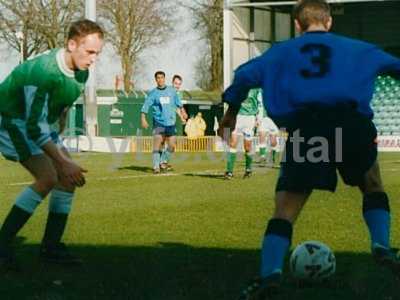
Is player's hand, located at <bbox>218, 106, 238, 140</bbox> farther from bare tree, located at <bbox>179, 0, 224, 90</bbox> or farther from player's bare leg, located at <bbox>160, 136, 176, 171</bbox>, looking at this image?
bare tree, located at <bbox>179, 0, 224, 90</bbox>

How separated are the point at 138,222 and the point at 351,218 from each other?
213 cm

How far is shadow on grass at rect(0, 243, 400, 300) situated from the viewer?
5.38 meters

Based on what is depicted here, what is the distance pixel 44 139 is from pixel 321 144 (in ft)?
6.40

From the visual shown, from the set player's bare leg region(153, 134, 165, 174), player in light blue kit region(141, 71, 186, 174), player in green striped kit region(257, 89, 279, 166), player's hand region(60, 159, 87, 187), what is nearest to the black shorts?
player's hand region(60, 159, 87, 187)

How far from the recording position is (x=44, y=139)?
620 cm

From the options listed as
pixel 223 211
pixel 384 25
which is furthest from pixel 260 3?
pixel 223 211

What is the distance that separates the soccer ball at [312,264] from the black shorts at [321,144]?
1.84ft

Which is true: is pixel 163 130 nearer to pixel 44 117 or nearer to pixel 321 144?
pixel 44 117

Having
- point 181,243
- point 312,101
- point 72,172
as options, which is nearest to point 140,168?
point 181,243

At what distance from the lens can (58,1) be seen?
44.1m

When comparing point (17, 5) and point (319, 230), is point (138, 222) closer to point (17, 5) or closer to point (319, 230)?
point (319, 230)

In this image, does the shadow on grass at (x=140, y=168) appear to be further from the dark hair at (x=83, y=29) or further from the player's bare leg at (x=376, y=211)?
the player's bare leg at (x=376, y=211)

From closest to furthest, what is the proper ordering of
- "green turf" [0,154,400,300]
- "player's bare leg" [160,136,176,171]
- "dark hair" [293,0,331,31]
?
1. "dark hair" [293,0,331,31]
2. "green turf" [0,154,400,300]
3. "player's bare leg" [160,136,176,171]

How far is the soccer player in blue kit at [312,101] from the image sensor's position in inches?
205
